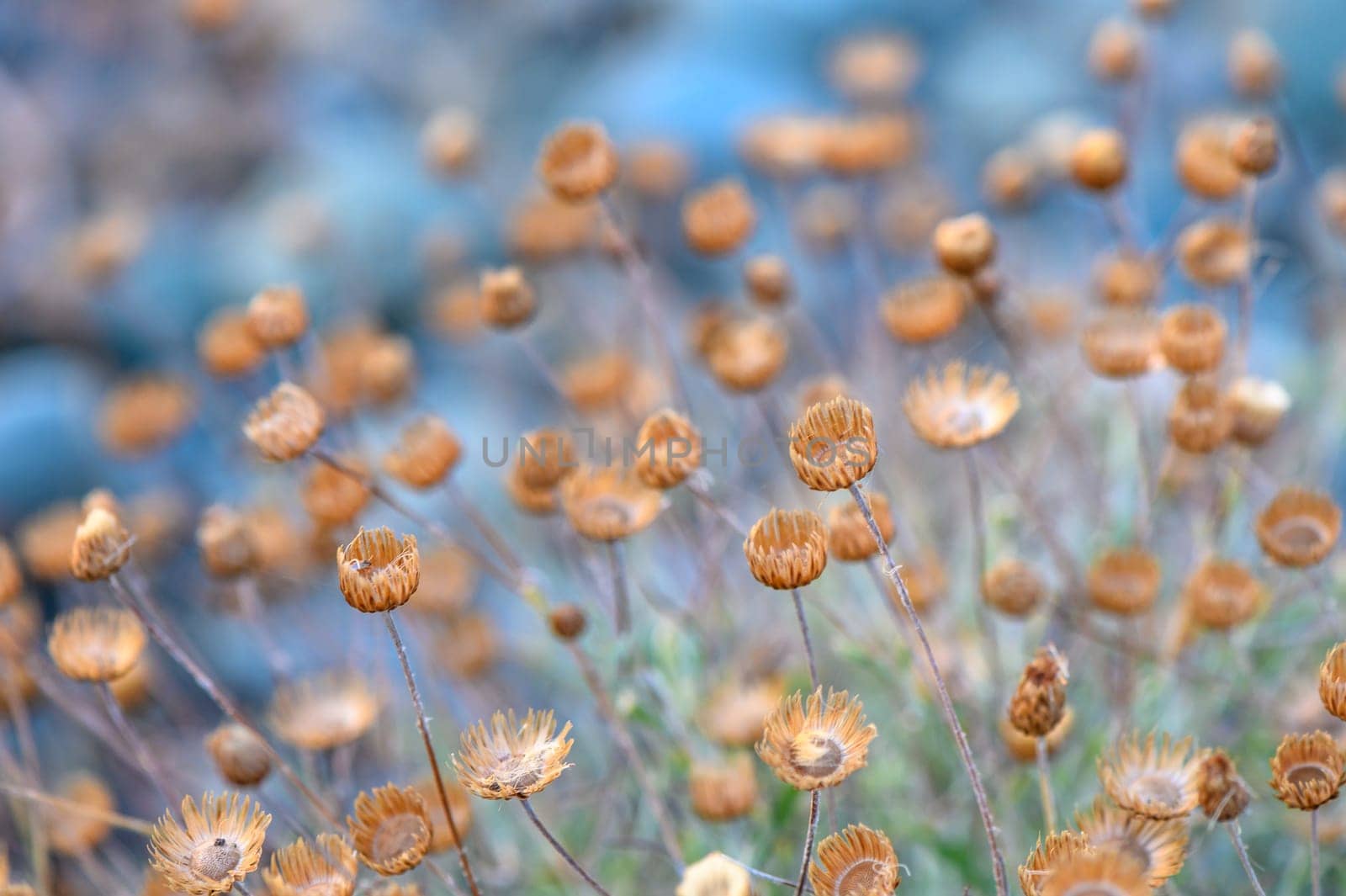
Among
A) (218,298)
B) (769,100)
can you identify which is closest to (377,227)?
(218,298)

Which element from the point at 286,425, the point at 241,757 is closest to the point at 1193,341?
the point at 286,425

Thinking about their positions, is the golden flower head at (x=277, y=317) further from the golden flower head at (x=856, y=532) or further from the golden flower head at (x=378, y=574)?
the golden flower head at (x=856, y=532)

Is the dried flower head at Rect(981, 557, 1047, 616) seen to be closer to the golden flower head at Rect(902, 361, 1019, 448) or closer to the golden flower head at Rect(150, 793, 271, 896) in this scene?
the golden flower head at Rect(902, 361, 1019, 448)

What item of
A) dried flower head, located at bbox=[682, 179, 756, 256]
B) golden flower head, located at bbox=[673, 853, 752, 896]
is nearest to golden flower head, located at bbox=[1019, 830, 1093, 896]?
golden flower head, located at bbox=[673, 853, 752, 896]

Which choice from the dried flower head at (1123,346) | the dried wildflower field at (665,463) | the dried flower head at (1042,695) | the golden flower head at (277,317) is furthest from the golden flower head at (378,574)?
the dried flower head at (1123,346)

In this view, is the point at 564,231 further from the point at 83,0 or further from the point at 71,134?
the point at 83,0
